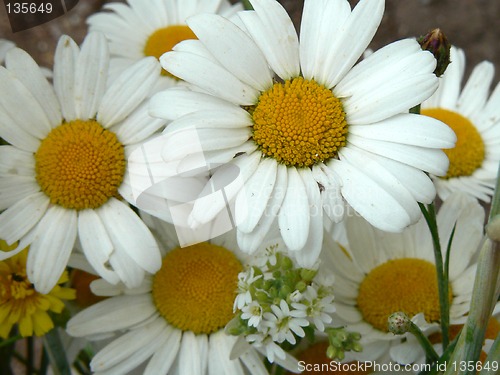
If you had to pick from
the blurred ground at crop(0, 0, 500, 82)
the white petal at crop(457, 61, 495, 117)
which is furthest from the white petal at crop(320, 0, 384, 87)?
the blurred ground at crop(0, 0, 500, 82)

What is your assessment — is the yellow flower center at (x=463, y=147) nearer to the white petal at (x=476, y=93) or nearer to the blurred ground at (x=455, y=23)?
the white petal at (x=476, y=93)

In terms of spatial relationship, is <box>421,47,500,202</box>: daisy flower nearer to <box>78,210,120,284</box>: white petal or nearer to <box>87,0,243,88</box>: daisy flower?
<box>87,0,243,88</box>: daisy flower

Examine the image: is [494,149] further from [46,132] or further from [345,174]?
[46,132]

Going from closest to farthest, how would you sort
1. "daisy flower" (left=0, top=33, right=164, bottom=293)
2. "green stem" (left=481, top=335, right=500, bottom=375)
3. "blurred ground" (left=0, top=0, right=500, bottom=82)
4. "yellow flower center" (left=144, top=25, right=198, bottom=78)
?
1. "green stem" (left=481, top=335, right=500, bottom=375)
2. "daisy flower" (left=0, top=33, right=164, bottom=293)
3. "yellow flower center" (left=144, top=25, right=198, bottom=78)
4. "blurred ground" (left=0, top=0, right=500, bottom=82)

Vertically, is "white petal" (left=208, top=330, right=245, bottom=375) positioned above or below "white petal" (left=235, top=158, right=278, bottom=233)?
below

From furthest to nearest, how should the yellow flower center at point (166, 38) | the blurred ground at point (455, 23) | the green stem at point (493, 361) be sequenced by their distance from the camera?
1. the blurred ground at point (455, 23)
2. the yellow flower center at point (166, 38)
3. the green stem at point (493, 361)

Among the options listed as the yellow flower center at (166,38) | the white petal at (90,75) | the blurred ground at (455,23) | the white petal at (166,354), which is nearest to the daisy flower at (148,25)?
the yellow flower center at (166,38)
